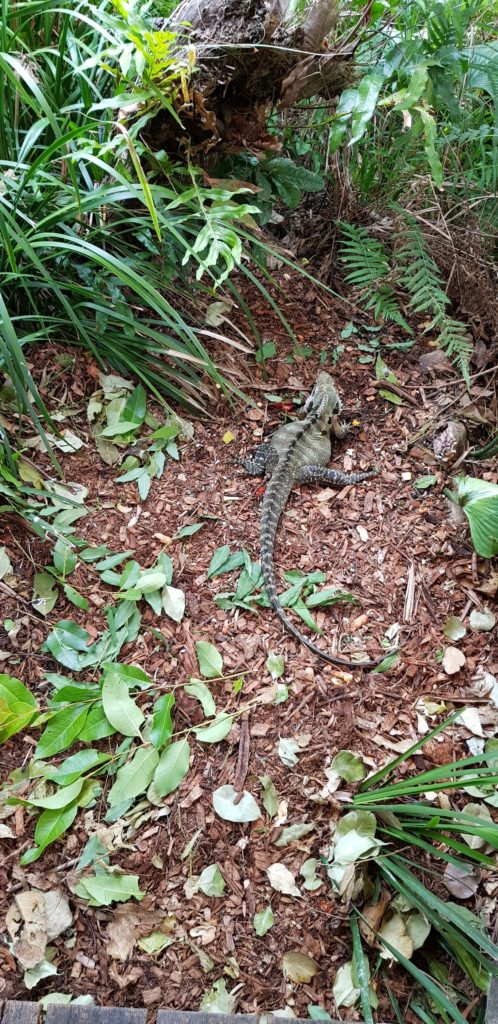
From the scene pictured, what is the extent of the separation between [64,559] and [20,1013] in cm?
174

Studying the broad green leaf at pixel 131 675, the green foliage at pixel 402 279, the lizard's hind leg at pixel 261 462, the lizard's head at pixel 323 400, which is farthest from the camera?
the green foliage at pixel 402 279

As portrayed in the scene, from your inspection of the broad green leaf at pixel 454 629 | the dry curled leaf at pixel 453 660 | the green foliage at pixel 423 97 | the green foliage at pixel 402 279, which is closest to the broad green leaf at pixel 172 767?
the dry curled leaf at pixel 453 660

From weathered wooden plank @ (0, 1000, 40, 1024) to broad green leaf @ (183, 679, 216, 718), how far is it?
45.8 inches

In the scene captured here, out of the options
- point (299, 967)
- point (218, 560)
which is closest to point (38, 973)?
point (299, 967)

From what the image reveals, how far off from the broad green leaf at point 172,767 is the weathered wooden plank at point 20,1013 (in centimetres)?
78

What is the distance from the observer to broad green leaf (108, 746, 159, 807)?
271 centimetres

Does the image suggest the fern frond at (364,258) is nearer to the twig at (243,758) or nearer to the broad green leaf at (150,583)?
the broad green leaf at (150,583)

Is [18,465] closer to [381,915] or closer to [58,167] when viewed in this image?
[58,167]

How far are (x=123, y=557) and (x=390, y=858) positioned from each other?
1.78 meters

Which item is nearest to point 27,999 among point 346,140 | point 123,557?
point 123,557

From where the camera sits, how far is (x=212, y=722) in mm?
2955

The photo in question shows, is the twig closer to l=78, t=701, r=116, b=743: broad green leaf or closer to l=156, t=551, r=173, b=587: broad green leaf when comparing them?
l=78, t=701, r=116, b=743: broad green leaf

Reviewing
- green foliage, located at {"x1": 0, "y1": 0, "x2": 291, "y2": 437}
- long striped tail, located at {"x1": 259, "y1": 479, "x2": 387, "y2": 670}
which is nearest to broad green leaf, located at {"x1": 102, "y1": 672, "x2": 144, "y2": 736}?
long striped tail, located at {"x1": 259, "y1": 479, "x2": 387, "y2": 670}

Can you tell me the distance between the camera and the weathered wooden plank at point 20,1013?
2236 millimetres
